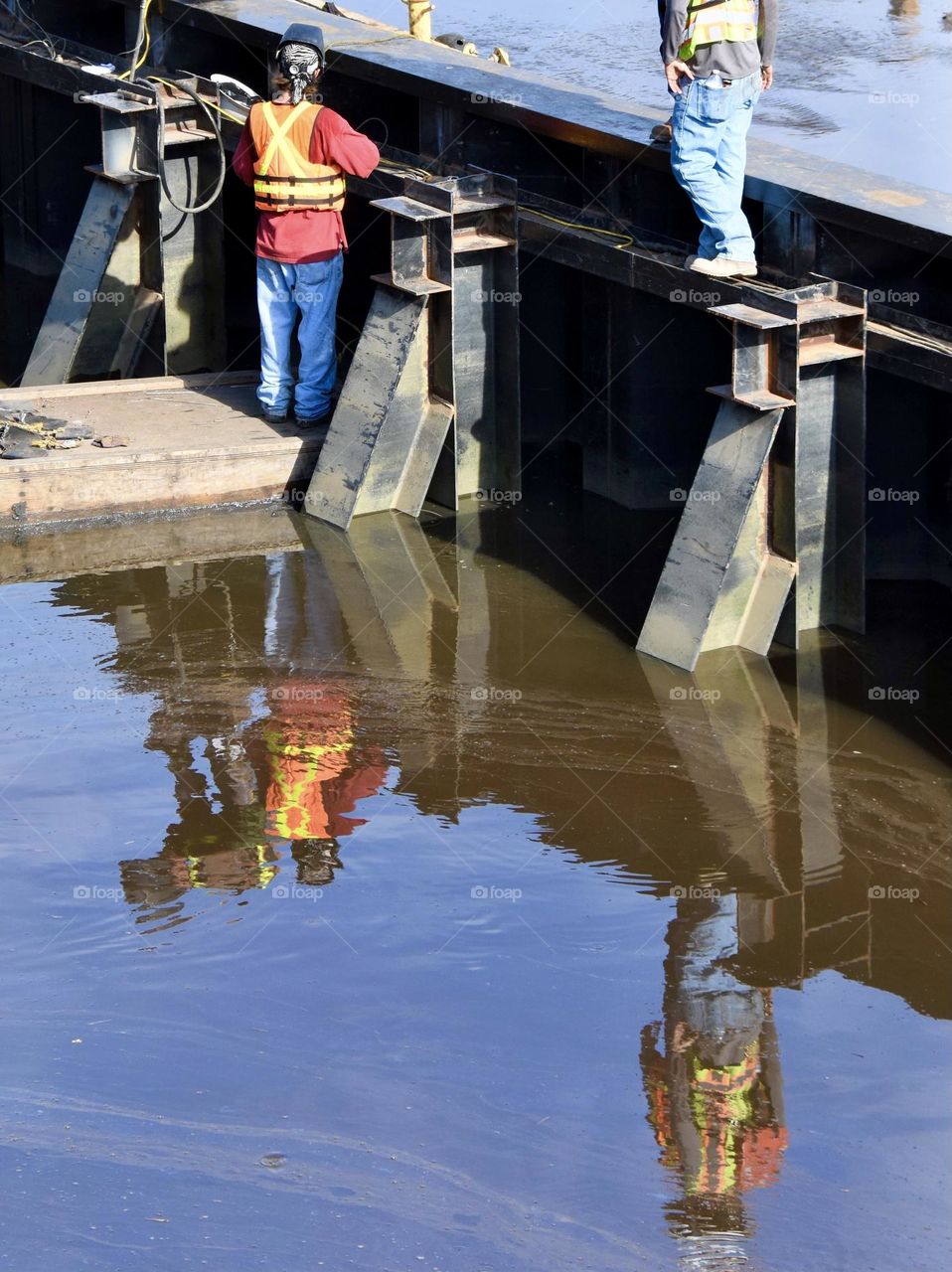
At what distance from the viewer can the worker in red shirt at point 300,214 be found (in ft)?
30.4

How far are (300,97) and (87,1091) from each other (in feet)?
19.3

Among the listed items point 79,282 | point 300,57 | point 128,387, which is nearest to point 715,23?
point 300,57

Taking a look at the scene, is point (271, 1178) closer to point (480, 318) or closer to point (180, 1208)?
point (180, 1208)

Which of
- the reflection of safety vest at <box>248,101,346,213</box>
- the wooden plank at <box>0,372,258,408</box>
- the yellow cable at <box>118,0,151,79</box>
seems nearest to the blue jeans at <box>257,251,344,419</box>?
the reflection of safety vest at <box>248,101,346,213</box>

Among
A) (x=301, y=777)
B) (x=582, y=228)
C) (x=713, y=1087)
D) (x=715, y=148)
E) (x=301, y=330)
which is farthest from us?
(x=301, y=330)

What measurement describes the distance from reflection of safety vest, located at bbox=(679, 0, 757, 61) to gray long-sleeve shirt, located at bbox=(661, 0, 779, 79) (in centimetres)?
2

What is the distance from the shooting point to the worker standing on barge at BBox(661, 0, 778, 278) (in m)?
7.75

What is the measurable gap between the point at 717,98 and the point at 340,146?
225 centimetres

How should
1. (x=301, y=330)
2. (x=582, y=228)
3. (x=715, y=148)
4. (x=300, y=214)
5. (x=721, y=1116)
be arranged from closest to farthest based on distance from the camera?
(x=721, y=1116)
(x=715, y=148)
(x=582, y=228)
(x=300, y=214)
(x=301, y=330)

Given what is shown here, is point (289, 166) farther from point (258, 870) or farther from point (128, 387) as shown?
point (258, 870)

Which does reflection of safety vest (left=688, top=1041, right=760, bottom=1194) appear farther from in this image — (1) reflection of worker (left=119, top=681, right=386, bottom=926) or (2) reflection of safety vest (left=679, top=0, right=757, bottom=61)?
(2) reflection of safety vest (left=679, top=0, right=757, bottom=61)

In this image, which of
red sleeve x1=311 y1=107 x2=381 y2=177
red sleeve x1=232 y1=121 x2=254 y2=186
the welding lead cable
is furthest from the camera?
the welding lead cable

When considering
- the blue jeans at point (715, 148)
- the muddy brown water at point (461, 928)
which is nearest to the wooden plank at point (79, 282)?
the muddy brown water at point (461, 928)

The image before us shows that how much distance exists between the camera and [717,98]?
7848mm
